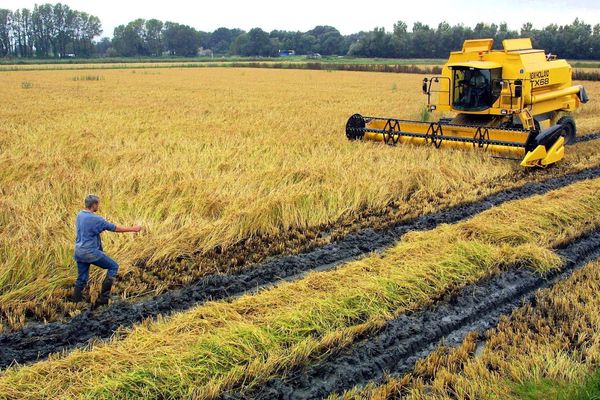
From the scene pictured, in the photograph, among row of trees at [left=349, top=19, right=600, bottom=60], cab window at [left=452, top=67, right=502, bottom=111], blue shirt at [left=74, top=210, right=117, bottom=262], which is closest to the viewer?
blue shirt at [left=74, top=210, right=117, bottom=262]

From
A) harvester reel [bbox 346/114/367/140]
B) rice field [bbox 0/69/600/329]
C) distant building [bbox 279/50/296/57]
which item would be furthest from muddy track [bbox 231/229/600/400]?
distant building [bbox 279/50/296/57]

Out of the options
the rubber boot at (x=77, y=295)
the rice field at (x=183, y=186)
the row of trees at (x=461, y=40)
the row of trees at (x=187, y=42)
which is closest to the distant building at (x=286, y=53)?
the row of trees at (x=187, y=42)

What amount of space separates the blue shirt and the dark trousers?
0.05 m

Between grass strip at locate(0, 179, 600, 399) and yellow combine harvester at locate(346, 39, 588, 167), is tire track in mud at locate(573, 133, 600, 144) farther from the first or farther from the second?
grass strip at locate(0, 179, 600, 399)

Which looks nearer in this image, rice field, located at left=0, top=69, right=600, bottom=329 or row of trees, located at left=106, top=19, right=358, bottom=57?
rice field, located at left=0, top=69, right=600, bottom=329

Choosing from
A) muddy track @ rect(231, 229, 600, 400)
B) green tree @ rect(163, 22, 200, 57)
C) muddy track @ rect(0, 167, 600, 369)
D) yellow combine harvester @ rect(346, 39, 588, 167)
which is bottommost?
muddy track @ rect(231, 229, 600, 400)

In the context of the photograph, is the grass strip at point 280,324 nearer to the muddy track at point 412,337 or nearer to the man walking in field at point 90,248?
the muddy track at point 412,337

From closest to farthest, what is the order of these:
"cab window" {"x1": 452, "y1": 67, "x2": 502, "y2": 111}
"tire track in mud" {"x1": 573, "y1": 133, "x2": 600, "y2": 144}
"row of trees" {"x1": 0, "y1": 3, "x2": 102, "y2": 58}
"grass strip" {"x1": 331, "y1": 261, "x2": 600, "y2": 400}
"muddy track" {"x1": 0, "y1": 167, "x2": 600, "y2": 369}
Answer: "grass strip" {"x1": 331, "y1": 261, "x2": 600, "y2": 400}, "muddy track" {"x1": 0, "y1": 167, "x2": 600, "y2": 369}, "cab window" {"x1": 452, "y1": 67, "x2": 502, "y2": 111}, "tire track in mud" {"x1": 573, "y1": 133, "x2": 600, "y2": 144}, "row of trees" {"x1": 0, "y1": 3, "x2": 102, "y2": 58}

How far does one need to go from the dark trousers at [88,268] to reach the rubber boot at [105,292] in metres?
0.05

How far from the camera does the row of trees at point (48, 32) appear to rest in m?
108

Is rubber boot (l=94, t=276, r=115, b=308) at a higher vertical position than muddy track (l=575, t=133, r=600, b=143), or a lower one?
lower

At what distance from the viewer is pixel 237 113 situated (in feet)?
64.3

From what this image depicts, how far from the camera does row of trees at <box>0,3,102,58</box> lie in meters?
108

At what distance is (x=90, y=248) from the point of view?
533 centimetres
